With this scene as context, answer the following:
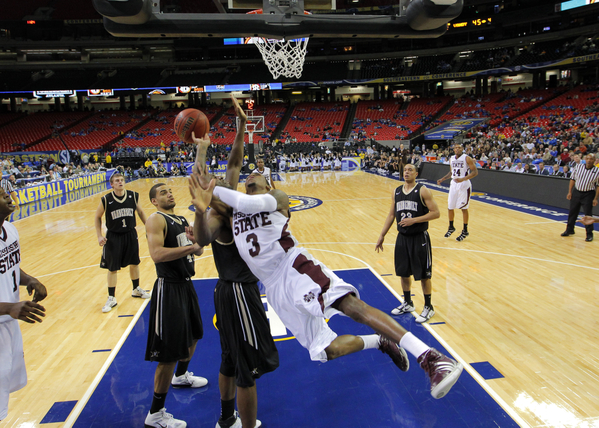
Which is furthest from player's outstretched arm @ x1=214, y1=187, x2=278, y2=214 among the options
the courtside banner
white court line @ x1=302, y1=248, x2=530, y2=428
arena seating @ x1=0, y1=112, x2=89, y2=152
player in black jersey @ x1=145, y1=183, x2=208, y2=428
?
arena seating @ x1=0, y1=112, x2=89, y2=152

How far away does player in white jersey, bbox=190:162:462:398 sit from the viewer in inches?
105

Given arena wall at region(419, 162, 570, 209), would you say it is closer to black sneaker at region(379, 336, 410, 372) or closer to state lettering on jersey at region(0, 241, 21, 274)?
black sneaker at region(379, 336, 410, 372)

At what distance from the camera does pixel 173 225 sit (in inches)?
143

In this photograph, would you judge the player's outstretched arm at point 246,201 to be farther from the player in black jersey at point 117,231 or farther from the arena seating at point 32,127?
the arena seating at point 32,127

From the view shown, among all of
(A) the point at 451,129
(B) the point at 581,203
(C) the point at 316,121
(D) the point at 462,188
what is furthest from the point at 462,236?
(C) the point at 316,121

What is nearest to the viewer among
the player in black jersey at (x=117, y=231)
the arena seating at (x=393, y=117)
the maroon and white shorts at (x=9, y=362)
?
the maroon and white shorts at (x=9, y=362)

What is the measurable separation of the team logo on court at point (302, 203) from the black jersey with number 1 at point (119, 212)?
780 centimetres

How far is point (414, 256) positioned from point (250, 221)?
2866mm

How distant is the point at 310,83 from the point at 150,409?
40.4 meters

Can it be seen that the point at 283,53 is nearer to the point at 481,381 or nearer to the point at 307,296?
the point at 307,296

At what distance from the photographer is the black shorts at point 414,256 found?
16.3 feet

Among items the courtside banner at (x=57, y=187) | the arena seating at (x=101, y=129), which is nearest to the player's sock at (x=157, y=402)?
the courtside banner at (x=57, y=187)

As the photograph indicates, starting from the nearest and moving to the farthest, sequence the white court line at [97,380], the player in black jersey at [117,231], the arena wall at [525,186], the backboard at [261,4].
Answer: the white court line at [97,380] < the player in black jersey at [117,231] < the backboard at [261,4] < the arena wall at [525,186]

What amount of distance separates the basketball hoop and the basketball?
450 centimetres
